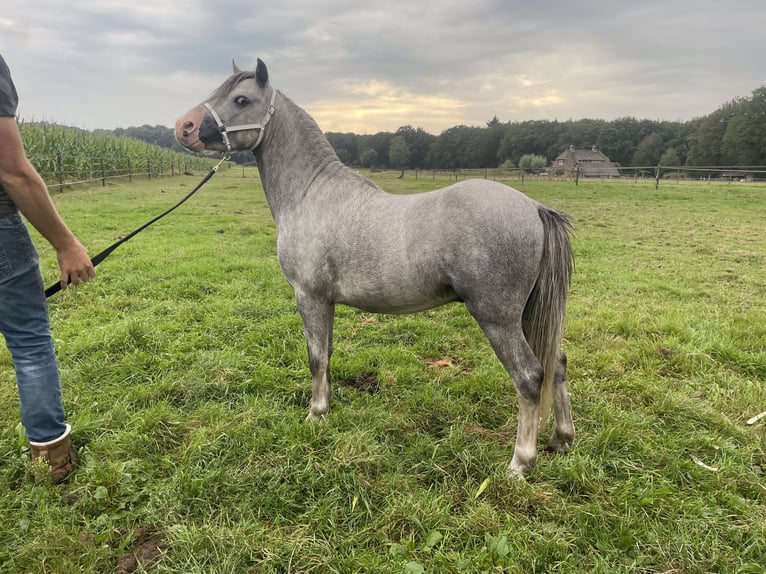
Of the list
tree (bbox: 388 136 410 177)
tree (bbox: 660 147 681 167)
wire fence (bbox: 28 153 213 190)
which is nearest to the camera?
wire fence (bbox: 28 153 213 190)

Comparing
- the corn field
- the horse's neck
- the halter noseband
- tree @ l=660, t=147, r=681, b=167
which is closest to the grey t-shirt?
the halter noseband

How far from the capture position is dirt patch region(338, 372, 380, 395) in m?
3.73

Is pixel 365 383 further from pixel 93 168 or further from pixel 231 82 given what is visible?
pixel 93 168

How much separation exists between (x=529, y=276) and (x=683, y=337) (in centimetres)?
310

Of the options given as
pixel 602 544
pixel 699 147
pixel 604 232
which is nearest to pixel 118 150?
pixel 604 232

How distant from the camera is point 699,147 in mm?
60000

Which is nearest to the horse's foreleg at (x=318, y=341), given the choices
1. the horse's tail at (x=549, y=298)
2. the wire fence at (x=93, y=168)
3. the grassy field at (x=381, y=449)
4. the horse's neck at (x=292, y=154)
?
the grassy field at (x=381, y=449)

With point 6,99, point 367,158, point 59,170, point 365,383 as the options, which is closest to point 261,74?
point 6,99

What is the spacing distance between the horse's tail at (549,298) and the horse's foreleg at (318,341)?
1.42m

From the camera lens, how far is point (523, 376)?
8.44 feet

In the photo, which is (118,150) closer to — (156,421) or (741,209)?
(156,421)

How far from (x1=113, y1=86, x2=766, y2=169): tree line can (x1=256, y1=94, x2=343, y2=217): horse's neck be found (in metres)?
45.9

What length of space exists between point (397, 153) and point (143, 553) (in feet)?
223

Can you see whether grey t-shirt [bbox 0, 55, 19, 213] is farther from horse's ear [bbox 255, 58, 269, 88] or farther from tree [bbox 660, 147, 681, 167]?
tree [bbox 660, 147, 681, 167]
